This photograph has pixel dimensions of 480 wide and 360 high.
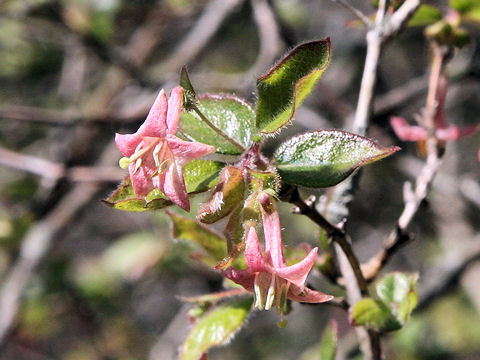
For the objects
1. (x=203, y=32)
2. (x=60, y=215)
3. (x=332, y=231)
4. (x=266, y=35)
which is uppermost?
(x=203, y=32)

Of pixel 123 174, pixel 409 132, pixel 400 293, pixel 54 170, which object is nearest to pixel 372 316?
pixel 400 293

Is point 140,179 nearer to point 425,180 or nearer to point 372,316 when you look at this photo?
point 372,316

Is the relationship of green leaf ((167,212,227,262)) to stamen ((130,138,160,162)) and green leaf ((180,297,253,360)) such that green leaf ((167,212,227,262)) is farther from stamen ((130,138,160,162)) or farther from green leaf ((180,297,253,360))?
stamen ((130,138,160,162))

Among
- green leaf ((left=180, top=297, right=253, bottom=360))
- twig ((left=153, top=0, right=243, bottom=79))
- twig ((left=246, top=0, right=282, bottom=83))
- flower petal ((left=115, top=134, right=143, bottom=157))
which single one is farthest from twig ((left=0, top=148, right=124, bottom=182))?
flower petal ((left=115, top=134, right=143, bottom=157))

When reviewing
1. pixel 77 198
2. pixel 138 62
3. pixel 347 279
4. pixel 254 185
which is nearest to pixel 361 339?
pixel 347 279

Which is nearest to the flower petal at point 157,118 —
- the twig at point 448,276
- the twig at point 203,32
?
the twig at point 448,276

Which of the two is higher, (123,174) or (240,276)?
(123,174)
